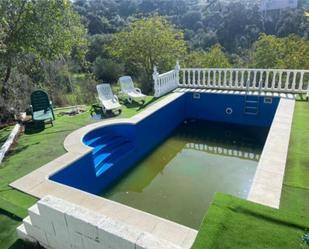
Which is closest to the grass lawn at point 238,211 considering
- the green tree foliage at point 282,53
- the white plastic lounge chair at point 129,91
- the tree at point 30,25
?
the tree at point 30,25

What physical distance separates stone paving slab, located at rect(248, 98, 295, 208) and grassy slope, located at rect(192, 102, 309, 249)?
0.14 m

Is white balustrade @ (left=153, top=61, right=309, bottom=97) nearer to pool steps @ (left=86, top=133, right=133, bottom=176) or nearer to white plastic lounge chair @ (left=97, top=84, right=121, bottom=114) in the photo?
white plastic lounge chair @ (left=97, top=84, right=121, bottom=114)

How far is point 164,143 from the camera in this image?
26.4 ft

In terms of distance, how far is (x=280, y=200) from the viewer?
3381mm

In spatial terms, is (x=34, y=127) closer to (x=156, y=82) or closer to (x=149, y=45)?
(x=156, y=82)

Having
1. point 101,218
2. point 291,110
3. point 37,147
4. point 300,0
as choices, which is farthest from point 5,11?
point 300,0

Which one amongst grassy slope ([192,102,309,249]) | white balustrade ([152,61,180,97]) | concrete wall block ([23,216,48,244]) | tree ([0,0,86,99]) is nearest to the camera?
grassy slope ([192,102,309,249])

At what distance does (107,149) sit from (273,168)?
3971mm

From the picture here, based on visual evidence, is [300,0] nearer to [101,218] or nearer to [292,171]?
[292,171]

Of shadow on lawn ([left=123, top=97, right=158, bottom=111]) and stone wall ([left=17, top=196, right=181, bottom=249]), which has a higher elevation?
stone wall ([left=17, top=196, right=181, bottom=249])

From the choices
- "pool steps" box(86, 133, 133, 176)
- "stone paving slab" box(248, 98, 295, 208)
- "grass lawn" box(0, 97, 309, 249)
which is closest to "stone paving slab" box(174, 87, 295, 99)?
"stone paving slab" box(248, 98, 295, 208)

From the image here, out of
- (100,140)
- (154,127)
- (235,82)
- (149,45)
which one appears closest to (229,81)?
(235,82)

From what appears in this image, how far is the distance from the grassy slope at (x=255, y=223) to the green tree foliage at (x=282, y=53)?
9.73 metres

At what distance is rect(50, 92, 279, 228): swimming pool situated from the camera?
17.7 feet
